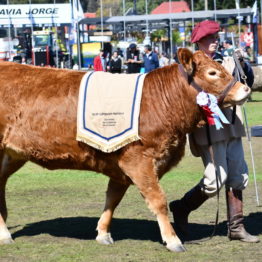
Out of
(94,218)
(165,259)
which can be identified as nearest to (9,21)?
(94,218)

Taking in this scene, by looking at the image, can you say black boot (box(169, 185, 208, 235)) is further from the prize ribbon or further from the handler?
the prize ribbon

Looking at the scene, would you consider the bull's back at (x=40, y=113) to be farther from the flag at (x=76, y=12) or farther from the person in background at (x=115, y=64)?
the flag at (x=76, y=12)

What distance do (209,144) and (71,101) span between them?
4.24ft

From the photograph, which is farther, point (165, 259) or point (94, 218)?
point (94, 218)

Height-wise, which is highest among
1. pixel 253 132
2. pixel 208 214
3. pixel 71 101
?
pixel 71 101

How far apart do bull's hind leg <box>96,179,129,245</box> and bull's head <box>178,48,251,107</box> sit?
4.27 ft

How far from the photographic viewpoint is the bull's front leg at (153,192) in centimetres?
674

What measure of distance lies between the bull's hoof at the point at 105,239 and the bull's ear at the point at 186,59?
169 cm

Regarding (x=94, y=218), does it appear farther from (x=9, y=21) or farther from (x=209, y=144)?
(x=9, y=21)

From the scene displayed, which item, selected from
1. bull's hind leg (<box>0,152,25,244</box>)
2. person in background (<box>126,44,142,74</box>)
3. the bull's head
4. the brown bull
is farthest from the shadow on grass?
person in background (<box>126,44,142,74</box>)

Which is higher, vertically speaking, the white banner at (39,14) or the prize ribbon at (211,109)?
the white banner at (39,14)

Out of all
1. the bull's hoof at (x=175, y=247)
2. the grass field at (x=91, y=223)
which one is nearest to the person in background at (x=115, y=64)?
the grass field at (x=91, y=223)

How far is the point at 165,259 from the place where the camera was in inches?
254

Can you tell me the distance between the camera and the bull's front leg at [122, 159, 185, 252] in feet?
22.1
